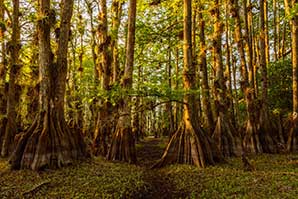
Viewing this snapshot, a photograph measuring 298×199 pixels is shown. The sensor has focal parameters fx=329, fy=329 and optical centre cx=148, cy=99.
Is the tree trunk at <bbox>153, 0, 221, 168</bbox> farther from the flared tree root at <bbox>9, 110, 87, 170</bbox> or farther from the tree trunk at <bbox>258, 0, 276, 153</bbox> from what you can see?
the tree trunk at <bbox>258, 0, 276, 153</bbox>

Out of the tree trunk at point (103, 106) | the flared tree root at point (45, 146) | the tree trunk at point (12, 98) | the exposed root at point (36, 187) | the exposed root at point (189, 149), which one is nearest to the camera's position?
the exposed root at point (36, 187)

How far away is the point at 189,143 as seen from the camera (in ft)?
34.3

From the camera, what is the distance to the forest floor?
6691mm

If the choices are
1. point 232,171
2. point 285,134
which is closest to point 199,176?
point 232,171

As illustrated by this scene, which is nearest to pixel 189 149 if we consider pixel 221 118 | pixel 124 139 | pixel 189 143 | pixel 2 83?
pixel 189 143

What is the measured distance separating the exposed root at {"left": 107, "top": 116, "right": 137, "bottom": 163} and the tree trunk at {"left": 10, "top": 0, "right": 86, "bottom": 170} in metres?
1.45

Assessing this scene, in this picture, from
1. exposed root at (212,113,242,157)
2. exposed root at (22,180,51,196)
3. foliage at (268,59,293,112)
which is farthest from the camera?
foliage at (268,59,293,112)

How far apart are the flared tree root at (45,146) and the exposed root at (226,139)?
6196 mm

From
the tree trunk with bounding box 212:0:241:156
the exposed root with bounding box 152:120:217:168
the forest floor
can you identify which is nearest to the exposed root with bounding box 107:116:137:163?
the exposed root with bounding box 152:120:217:168

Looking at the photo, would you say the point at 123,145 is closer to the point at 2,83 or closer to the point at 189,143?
the point at 189,143

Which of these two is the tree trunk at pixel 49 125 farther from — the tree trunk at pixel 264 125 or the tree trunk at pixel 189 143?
the tree trunk at pixel 264 125

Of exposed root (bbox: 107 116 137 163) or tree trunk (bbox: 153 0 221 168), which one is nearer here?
tree trunk (bbox: 153 0 221 168)

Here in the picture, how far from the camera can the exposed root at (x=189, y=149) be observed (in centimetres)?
1024

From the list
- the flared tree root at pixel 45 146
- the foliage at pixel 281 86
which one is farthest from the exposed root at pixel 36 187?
the foliage at pixel 281 86
